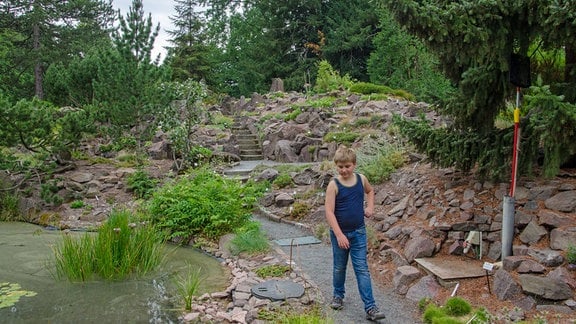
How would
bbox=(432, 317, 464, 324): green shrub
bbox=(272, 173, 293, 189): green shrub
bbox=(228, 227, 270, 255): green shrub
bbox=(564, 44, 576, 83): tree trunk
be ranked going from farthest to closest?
bbox=(272, 173, 293, 189): green shrub → bbox=(228, 227, 270, 255): green shrub → bbox=(564, 44, 576, 83): tree trunk → bbox=(432, 317, 464, 324): green shrub

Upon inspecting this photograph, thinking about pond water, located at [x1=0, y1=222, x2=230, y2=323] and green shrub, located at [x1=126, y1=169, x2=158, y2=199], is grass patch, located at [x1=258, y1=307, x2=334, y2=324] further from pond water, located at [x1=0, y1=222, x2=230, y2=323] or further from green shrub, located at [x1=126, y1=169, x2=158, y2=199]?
green shrub, located at [x1=126, y1=169, x2=158, y2=199]

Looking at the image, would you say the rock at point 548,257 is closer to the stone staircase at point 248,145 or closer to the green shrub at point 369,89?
the stone staircase at point 248,145

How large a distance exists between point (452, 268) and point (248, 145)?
1053 cm

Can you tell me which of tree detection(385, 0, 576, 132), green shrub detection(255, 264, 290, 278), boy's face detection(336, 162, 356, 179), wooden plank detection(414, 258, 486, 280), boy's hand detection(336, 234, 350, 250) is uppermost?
tree detection(385, 0, 576, 132)

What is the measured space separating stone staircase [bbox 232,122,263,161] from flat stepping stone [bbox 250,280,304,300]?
9.29 metres

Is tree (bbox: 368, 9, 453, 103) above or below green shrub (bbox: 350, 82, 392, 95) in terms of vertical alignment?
above

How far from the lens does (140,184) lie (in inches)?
380

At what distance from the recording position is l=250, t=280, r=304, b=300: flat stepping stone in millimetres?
4202

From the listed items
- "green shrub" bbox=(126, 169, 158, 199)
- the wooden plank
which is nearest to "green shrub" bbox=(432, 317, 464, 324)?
the wooden plank

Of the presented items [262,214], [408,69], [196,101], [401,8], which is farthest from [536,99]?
[408,69]

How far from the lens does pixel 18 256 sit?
20.6ft

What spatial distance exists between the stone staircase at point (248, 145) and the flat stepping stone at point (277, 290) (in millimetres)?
9292

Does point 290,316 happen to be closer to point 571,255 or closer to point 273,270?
point 273,270

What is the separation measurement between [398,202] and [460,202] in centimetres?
128
